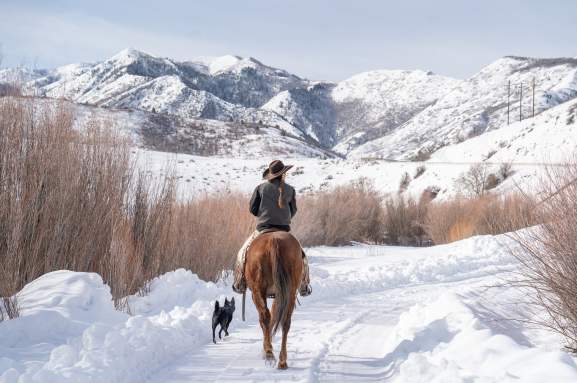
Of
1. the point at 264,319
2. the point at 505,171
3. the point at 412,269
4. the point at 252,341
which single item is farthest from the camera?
the point at 505,171

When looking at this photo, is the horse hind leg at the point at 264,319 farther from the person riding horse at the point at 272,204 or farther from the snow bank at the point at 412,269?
the snow bank at the point at 412,269

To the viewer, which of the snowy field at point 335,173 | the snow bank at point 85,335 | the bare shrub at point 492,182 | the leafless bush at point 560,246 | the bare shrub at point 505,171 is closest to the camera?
the snow bank at point 85,335

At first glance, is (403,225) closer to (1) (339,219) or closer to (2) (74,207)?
(1) (339,219)

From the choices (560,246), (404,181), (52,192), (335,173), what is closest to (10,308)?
(52,192)

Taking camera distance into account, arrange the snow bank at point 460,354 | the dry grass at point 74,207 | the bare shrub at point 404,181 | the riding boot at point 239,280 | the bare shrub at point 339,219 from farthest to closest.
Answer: the bare shrub at point 404,181, the bare shrub at point 339,219, the dry grass at point 74,207, the riding boot at point 239,280, the snow bank at point 460,354

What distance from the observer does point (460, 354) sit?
19.9 feet

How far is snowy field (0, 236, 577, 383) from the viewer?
17.2 ft

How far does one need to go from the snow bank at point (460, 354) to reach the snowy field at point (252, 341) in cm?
2

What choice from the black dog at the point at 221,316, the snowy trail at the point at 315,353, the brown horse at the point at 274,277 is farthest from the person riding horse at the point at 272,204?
the snowy trail at the point at 315,353

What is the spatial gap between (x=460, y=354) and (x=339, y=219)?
1799cm

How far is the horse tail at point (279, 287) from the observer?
636cm

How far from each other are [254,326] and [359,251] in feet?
43.3

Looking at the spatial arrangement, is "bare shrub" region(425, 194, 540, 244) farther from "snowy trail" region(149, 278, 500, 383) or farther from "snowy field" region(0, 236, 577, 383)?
"snowy trail" region(149, 278, 500, 383)

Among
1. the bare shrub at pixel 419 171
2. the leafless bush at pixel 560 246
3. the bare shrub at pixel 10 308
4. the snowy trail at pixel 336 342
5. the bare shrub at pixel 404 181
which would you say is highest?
the bare shrub at pixel 419 171
